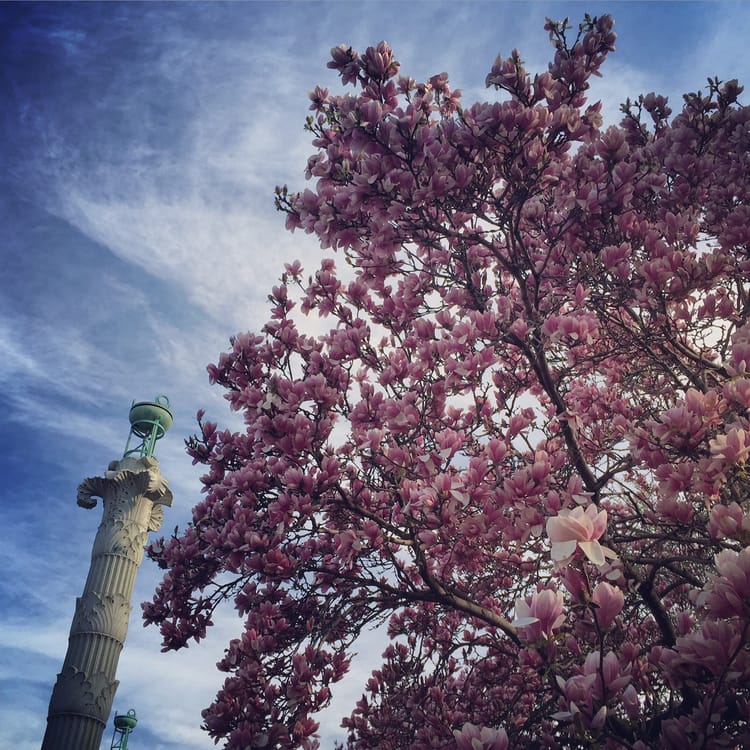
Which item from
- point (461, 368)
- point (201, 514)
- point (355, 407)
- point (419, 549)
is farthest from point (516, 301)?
point (201, 514)

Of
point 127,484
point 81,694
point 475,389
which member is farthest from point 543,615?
point 127,484

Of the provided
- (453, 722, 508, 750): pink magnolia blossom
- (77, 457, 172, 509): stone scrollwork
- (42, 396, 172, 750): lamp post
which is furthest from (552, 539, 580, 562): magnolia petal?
(77, 457, 172, 509): stone scrollwork

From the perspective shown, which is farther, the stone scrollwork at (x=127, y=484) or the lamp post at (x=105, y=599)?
the stone scrollwork at (x=127, y=484)

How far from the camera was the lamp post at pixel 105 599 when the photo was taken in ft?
44.1

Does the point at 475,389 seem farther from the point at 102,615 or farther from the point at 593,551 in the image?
the point at 102,615

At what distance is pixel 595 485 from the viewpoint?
371 centimetres

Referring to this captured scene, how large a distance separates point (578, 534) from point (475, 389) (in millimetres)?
2176

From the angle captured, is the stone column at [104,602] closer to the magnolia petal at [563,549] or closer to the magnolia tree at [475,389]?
the magnolia tree at [475,389]

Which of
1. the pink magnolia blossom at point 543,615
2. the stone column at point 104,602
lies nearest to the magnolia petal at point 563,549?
the pink magnolia blossom at point 543,615

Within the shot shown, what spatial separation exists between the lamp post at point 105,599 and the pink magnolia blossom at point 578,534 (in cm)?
1535

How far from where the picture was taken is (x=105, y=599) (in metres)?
15.2

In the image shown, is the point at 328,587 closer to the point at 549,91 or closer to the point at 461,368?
the point at 461,368

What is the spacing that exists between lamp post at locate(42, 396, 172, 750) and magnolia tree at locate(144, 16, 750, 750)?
11879mm

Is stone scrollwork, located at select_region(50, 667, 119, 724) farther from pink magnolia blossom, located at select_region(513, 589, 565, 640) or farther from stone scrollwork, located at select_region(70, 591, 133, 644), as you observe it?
pink magnolia blossom, located at select_region(513, 589, 565, 640)
